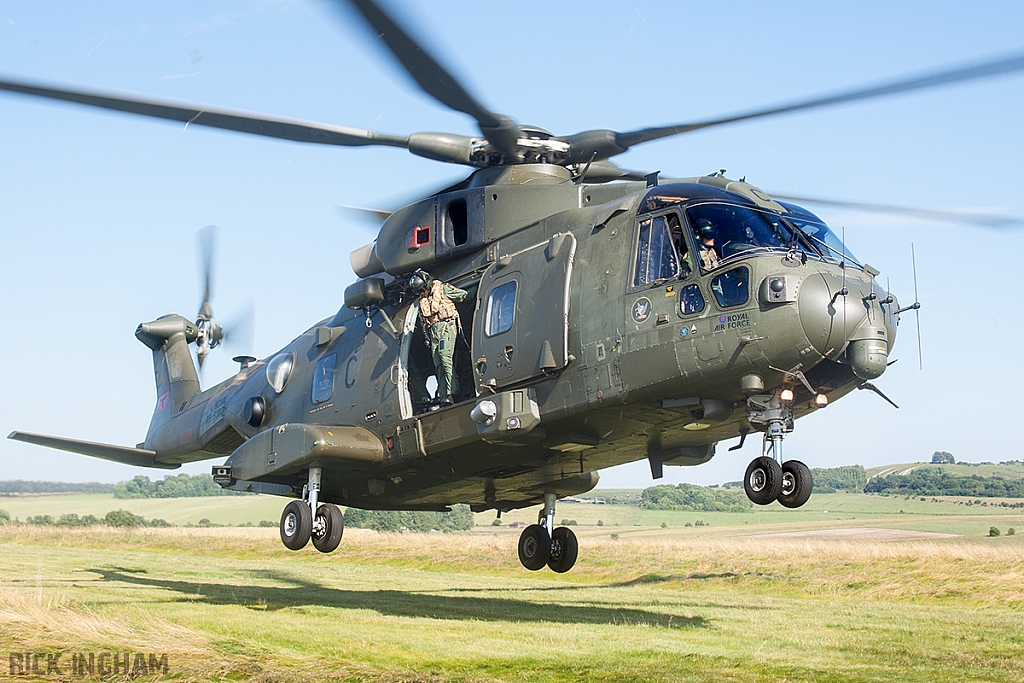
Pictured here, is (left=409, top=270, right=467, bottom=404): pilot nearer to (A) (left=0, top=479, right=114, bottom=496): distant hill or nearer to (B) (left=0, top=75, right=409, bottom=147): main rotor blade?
(B) (left=0, top=75, right=409, bottom=147): main rotor blade

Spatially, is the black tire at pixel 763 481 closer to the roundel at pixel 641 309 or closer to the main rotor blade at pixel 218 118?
the roundel at pixel 641 309

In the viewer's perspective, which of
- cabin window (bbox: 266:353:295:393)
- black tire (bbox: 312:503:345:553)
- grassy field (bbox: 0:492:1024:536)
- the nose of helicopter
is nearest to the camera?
the nose of helicopter

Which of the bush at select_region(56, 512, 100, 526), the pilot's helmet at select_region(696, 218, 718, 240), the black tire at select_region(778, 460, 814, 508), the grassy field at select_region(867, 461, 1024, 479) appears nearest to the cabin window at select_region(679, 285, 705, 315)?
the pilot's helmet at select_region(696, 218, 718, 240)

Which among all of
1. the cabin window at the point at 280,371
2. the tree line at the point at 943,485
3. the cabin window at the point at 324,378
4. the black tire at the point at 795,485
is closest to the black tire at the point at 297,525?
→ the cabin window at the point at 324,378

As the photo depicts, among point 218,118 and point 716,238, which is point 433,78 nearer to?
point 218,118

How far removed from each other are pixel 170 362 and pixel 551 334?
11.7m

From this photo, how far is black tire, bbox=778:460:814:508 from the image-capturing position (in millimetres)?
10219

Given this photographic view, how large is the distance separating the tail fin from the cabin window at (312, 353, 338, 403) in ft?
17.1

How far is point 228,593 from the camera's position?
61.6 feet

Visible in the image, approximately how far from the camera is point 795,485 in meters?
10.3

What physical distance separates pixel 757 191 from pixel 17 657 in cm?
915

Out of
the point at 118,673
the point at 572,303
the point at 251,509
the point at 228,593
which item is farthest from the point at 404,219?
the point at 251,509

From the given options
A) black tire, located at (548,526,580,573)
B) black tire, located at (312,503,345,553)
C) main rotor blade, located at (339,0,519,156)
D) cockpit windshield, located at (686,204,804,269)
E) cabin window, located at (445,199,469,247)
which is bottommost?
black tire, located at (548,526,580,573)

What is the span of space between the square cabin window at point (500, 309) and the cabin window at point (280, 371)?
5.16m
